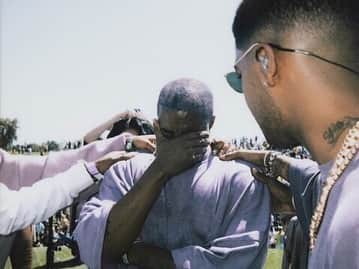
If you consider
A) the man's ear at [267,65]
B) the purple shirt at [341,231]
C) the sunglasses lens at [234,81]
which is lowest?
the purple shirt at [341,231]

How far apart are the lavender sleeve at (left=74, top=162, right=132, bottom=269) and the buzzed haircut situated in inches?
17.5

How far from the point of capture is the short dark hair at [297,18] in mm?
1599

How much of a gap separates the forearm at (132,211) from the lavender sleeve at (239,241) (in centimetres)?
23

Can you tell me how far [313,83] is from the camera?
5.16 ft

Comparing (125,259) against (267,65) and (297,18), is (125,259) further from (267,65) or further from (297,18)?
(297,18)

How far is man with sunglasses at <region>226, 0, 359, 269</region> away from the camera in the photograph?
4.83ft

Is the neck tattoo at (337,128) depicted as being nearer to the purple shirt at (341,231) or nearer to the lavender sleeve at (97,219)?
the purple shirt at (341,231)

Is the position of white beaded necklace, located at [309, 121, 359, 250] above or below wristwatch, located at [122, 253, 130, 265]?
above

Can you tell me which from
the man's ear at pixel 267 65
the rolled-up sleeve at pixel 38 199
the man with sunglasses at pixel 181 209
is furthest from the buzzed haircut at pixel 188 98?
the man's ear at pixel 267 65

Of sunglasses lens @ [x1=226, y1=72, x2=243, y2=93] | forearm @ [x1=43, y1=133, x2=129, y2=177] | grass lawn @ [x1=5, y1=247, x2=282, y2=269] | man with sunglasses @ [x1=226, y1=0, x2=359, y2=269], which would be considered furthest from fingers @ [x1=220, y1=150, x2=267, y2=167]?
grass lawn @ [x1=5, y1=247, x2=282, y2=269]

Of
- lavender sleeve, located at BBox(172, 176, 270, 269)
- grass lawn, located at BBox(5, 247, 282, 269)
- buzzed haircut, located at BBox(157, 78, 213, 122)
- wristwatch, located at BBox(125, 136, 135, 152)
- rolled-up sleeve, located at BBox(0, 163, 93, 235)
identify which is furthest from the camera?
grass lawn, located at BBox(5, 247, 282, 269)

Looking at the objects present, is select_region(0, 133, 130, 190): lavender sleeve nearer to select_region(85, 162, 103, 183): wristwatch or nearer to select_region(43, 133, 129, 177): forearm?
select_region(43, 133, 129, 177): forearm

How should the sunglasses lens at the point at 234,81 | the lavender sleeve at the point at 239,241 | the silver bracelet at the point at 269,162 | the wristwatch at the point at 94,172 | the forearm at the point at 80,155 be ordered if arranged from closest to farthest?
the sunglasses lens at the point at 234,81 → the lavender sleeve at the point at 239,241 → the silver bracelet at the point at 269,162 → the wristwatch at the point at 94,172 → the forearm at the point at 80,155

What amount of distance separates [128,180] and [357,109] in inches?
61.4
